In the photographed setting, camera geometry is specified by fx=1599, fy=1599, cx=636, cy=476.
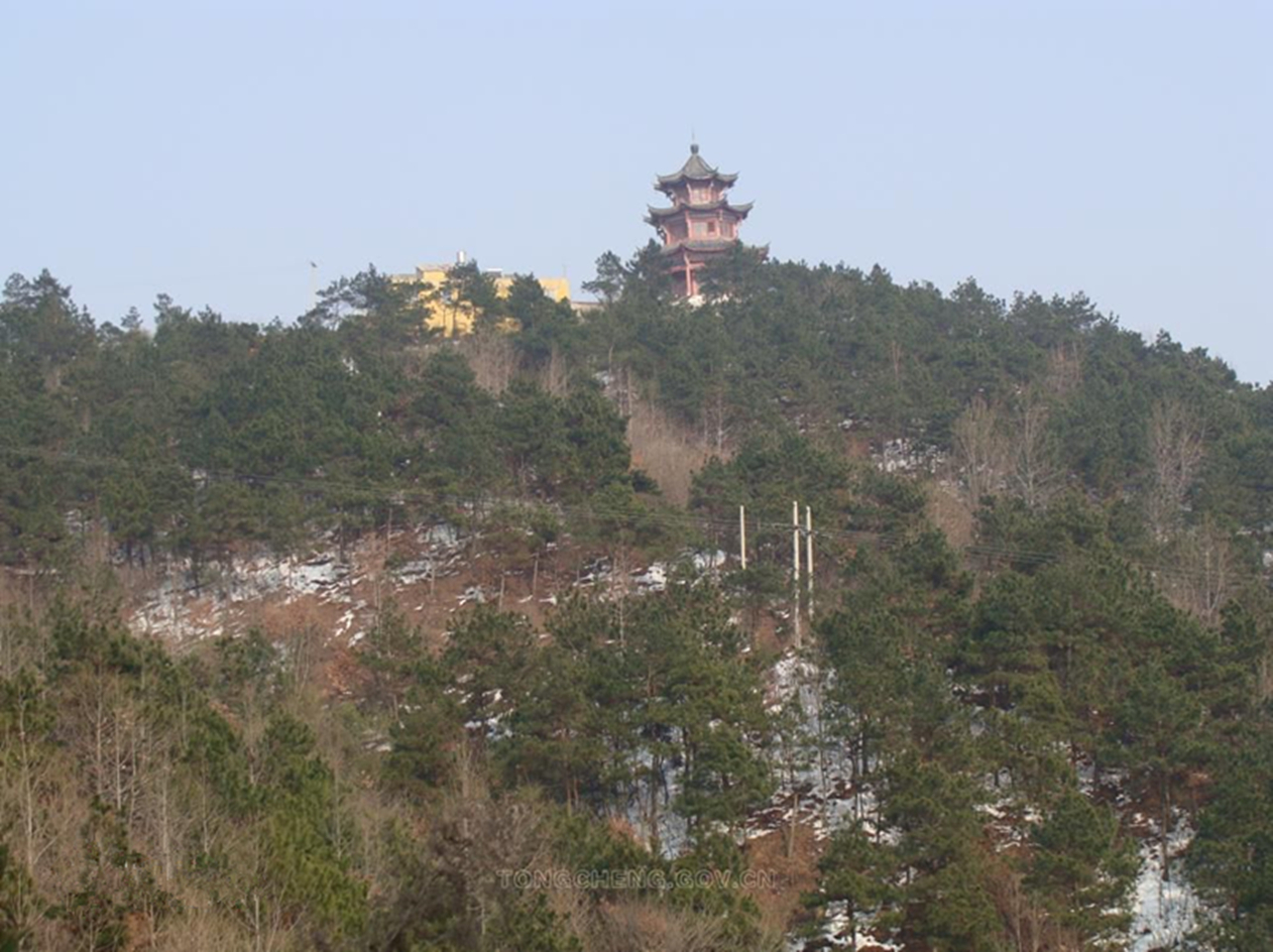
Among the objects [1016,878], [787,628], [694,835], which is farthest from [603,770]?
[787,628]

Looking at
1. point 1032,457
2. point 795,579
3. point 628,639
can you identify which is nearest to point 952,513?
point 1032,457

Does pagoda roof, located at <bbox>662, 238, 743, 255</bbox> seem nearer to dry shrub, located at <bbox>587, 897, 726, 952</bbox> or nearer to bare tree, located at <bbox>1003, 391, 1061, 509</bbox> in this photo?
bare tree, located at <bbox>1003, 391, 1061, 509</bbox>

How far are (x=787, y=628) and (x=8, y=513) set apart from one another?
46.1 ft

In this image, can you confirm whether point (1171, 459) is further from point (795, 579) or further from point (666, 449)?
point (795, 579)

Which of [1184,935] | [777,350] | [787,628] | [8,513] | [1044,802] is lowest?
[1184,935]

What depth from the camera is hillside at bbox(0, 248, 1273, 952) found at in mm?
14547

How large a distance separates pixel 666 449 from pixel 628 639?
1437 centimetres

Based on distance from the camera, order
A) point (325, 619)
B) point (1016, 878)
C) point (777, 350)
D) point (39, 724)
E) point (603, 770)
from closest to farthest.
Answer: point (39, 724) → point (1016, 878) → point (603, 770) → point (325, 619) → point (777, 350)

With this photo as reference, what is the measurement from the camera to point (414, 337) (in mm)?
43719

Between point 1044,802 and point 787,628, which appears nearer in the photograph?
point 1044,802

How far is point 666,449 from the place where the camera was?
36.3 m

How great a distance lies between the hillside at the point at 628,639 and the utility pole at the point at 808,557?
4.1 inches

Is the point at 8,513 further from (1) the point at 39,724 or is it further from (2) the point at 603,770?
(1) the point at 39,724

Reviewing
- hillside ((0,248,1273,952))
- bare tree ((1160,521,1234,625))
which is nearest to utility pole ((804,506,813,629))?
hillside ((0,248,1273,952))
